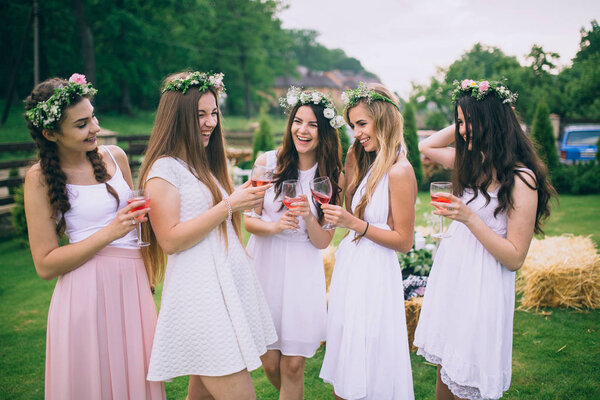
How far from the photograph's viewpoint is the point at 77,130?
96.0 inches

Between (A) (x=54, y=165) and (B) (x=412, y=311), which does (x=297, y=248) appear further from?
(B) (x=412, y=311)

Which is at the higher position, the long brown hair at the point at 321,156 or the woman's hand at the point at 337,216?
the long brown hair at the point at 321,156

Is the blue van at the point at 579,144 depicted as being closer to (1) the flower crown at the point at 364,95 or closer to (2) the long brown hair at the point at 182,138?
(1) the flower crown at the point at 364,95

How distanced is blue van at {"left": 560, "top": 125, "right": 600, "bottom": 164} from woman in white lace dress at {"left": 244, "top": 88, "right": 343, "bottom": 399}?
16855 mm

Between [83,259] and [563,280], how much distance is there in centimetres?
576

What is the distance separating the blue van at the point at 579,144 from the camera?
16297 mm

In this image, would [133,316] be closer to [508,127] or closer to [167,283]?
[167,283]

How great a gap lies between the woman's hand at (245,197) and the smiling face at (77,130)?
94 centimetres

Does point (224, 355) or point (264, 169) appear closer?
point (224, 355)

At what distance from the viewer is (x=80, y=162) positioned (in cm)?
257

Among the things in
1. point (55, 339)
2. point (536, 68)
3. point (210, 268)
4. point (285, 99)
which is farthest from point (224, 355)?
point (536, 68)

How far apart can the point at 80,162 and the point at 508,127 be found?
2716 millimetres

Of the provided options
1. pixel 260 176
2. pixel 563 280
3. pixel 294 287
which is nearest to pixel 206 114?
pixel 260 176

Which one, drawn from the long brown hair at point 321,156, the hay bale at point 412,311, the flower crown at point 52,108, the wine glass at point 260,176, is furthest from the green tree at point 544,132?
the flower crown at point 52,108
